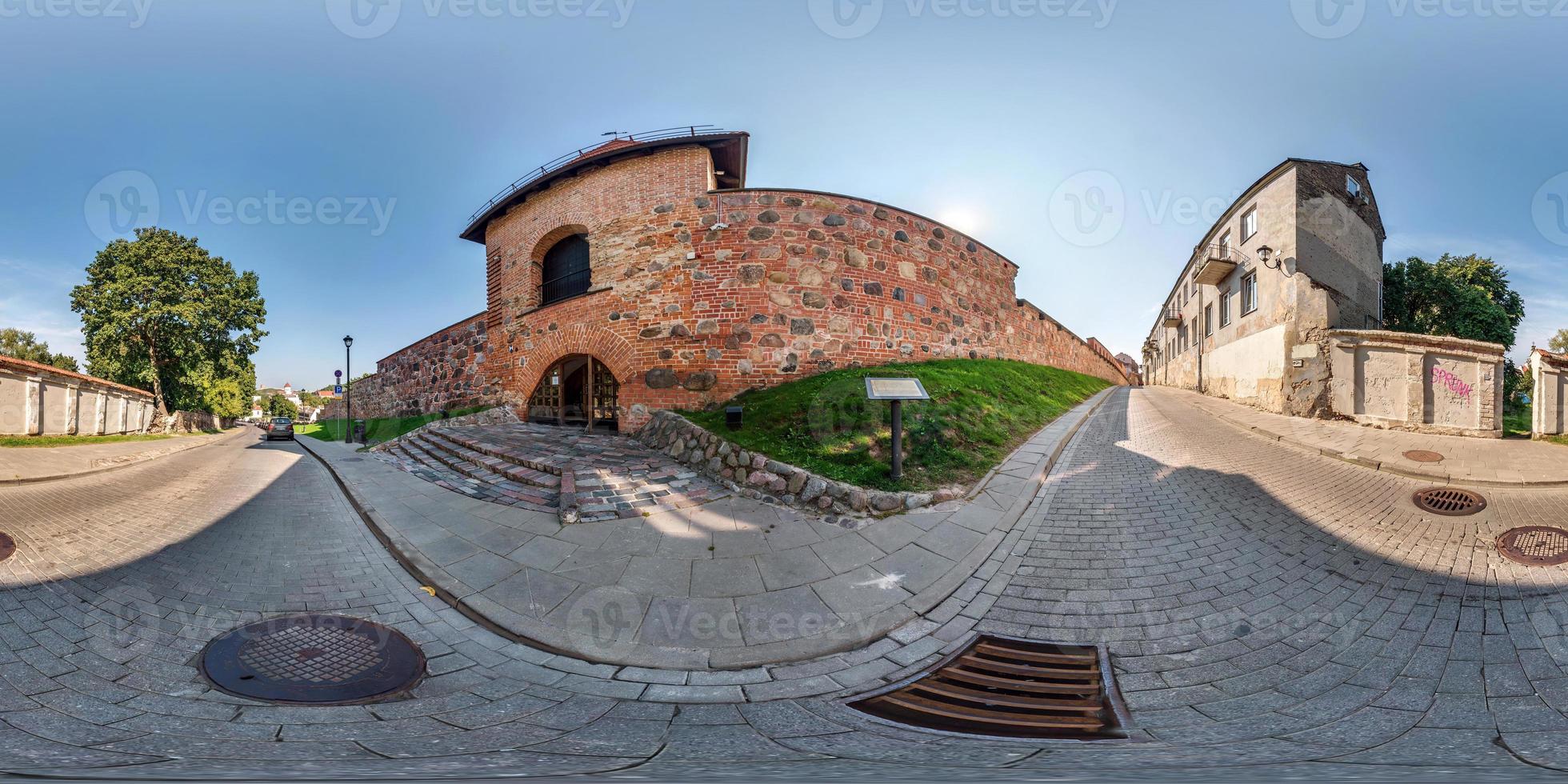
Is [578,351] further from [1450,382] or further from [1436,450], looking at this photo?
[1450,382]

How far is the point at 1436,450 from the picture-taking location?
7543 millimetres

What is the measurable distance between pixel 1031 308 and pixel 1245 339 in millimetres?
6145

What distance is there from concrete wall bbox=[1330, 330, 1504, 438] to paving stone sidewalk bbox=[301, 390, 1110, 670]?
9.35 metres

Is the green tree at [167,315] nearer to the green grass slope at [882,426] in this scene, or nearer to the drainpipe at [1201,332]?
the green grass slope at [882,426]

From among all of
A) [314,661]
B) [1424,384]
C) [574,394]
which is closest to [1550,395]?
[1424,384]

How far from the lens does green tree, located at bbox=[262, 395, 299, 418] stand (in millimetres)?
64000

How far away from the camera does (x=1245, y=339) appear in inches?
602

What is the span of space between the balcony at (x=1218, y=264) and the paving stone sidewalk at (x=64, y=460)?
84.9ft

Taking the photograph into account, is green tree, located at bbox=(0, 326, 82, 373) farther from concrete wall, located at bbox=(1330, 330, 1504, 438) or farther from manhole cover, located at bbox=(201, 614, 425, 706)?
concrete wall, located at bbox=(1330, 330, 1504, 438)

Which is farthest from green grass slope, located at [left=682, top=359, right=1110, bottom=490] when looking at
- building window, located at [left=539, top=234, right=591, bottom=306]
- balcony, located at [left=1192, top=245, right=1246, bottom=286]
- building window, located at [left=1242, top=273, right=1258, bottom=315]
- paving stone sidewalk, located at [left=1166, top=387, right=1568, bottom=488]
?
balcony, located at [left=1192, top=245, right=1246, bottom=286]

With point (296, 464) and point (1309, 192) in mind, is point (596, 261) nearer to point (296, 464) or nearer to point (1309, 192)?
point (296, 464)

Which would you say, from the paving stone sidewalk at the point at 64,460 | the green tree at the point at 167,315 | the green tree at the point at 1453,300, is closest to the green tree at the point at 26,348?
the green tree at the point at 167,315

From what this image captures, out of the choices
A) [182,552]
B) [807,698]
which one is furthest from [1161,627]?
[182,552]

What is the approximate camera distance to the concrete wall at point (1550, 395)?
29.1 feet
